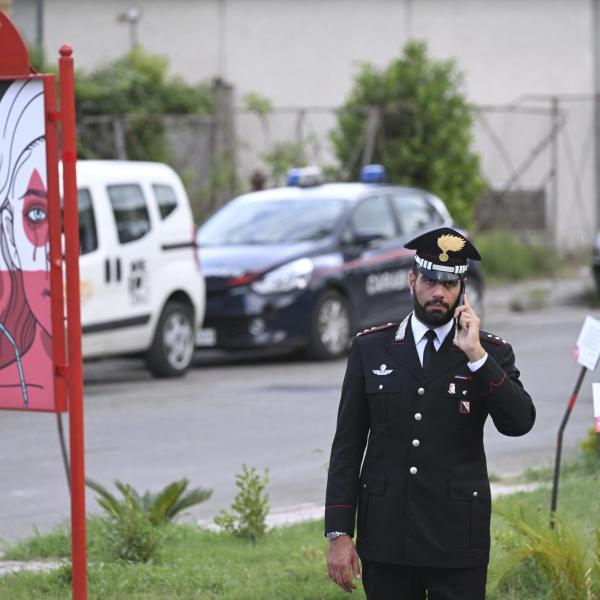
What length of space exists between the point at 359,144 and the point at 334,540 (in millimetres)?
18487

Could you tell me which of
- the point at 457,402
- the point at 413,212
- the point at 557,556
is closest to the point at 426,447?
the point at 457,402

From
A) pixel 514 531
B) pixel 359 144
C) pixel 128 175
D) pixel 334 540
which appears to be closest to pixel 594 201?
pixel 359 144

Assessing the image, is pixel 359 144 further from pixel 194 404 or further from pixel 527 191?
pixel 194 404

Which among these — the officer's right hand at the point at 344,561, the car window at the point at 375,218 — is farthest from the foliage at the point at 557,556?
the car window at the point at 375,218

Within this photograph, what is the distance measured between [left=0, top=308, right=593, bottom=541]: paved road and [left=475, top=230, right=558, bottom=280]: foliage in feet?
28.6

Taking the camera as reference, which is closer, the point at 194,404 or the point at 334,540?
the point at 334,540

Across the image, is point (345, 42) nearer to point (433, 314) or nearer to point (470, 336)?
point (433, 314)

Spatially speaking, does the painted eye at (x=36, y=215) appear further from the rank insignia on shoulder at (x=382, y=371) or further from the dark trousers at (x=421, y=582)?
the dark trousers at (x=421, y=582)

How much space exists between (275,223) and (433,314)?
11170 mm

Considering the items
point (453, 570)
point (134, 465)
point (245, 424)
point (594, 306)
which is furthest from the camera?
point (594, 306)

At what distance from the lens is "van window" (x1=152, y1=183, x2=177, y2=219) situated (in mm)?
13484

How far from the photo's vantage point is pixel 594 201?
94.7ft

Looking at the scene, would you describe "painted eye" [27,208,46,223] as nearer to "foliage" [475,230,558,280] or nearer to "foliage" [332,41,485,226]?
"foliage" [332,41,485,226]

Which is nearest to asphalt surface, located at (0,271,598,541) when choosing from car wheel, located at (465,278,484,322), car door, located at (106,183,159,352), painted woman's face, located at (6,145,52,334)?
car door, located at (106,183,159,352)
